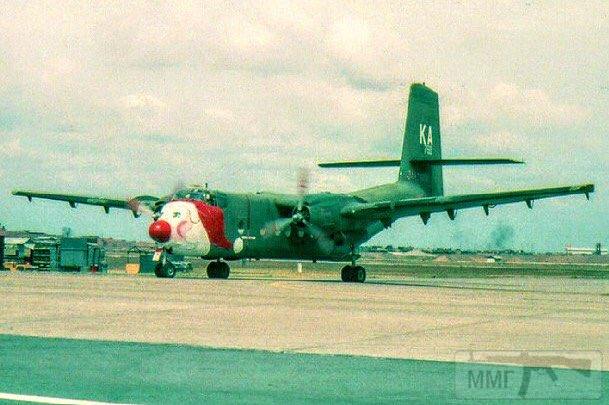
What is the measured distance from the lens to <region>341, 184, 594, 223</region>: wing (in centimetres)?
3991

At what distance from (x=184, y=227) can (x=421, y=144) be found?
57.6 ft

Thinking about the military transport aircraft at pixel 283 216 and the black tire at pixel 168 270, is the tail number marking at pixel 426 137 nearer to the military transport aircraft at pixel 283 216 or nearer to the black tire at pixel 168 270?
the military transport aircraft at pixel 283 216

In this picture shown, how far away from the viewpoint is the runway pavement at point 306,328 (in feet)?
40.9

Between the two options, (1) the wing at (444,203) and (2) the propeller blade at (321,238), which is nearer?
(1) the wing at (444,203)

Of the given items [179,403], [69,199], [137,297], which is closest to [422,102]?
[69,199]

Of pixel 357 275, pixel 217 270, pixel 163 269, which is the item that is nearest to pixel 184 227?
pixel 163 269

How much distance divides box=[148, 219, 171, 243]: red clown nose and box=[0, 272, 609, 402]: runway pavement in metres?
10.1

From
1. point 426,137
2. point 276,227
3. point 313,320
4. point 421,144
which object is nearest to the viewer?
point 313,320

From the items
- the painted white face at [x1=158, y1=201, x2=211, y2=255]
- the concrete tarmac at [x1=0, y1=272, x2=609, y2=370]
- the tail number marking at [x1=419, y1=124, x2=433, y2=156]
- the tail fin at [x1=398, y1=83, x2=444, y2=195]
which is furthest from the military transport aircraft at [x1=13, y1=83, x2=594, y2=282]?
the concrete tarmac at [x1=0, y1=272, x2=609, y2=370]

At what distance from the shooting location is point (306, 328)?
Result: 712 inches

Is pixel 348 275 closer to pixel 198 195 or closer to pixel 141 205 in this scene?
pixel 198 195

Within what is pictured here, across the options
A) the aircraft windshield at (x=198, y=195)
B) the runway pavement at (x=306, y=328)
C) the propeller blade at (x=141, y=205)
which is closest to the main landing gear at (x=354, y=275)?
the aircraft windshield at (x=198, y=195)

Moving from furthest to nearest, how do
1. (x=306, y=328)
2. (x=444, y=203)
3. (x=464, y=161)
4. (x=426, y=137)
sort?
(x=426, y=137)
(x=464, y=161)
(x=444, y=203)
(x=306, y=328)

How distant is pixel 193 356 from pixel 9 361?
2.55 m
